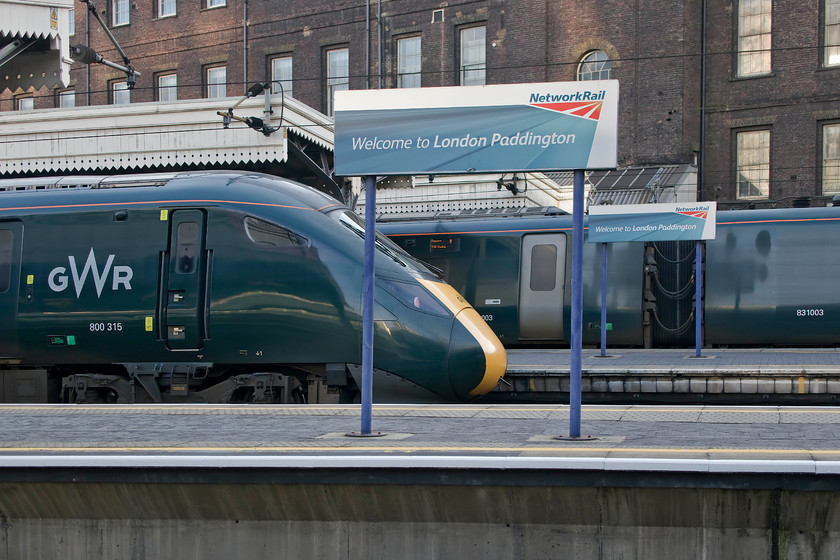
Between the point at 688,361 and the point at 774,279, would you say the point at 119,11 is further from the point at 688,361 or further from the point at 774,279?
the point at 688,361

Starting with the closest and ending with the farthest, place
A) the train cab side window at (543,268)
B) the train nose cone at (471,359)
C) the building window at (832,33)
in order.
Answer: the train nose cone at (471,359), the train cab side window at (543,268), the building window at (832,33)

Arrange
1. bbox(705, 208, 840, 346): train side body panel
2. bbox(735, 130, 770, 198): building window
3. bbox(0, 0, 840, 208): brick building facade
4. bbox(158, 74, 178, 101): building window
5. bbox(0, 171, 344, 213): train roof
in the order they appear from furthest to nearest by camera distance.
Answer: bbox(158, 74, 178, 101): building window
bbox(735, 130, 770, 198): building window
bbox(0, 0, 840, 208): brick building facade
bbox(705, 208, 840, 346): train side body panel
bbox(0, 171, 344, 213): train roof

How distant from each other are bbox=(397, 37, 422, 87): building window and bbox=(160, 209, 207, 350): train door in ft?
76.7

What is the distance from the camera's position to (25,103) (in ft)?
133

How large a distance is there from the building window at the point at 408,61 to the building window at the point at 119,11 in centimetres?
1309

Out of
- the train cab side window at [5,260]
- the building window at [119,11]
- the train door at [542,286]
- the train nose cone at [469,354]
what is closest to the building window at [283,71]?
the building window at [119,11]

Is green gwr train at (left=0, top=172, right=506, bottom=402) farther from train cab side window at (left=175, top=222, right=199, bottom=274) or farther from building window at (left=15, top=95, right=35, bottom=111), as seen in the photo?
building window at (left=15, top=95, right=35, bottom=111)

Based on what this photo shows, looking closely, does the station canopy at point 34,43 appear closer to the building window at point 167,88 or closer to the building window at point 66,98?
the building window at point 167,88

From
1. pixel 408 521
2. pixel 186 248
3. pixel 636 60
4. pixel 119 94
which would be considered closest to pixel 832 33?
pixel 636 60

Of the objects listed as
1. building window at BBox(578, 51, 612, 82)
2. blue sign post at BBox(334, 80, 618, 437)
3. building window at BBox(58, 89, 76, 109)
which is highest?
building window at BBox(58, 89, 76, 109)

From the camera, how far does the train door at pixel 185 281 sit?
1145cm

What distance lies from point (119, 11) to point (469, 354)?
3495 cm

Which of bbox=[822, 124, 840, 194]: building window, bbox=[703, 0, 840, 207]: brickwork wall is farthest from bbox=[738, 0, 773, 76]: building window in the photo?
bbox=[822, 124, 840, 194]: building window

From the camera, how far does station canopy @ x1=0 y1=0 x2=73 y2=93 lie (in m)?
12.0
